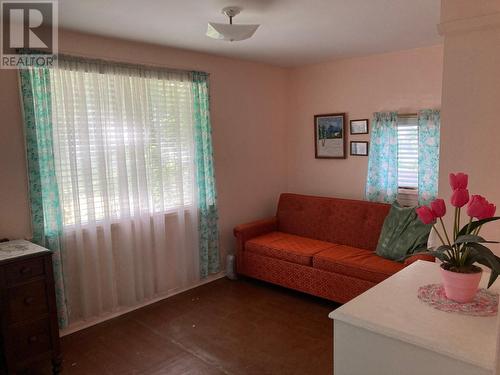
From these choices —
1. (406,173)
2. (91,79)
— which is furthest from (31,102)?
(406,173)

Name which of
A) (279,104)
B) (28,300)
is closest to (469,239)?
(28,300)

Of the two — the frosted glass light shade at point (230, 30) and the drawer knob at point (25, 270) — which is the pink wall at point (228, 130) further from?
the frosted glass light shade at point (230, 30)

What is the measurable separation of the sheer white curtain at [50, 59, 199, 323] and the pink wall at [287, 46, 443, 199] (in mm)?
1637

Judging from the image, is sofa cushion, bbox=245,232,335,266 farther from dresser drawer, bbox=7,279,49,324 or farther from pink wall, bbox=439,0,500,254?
dresser drawer, bbox=7,279,49,324

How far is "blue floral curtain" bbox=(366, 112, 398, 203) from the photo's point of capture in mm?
3961

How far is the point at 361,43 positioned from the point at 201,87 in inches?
63.4

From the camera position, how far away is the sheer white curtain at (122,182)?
304cm

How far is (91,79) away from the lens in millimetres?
3107

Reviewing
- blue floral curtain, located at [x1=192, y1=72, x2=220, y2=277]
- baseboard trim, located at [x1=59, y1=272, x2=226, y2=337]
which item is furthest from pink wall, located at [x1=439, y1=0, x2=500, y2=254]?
baseboard trim, located at [x1=59, y1=272, x2=226, y2=337]

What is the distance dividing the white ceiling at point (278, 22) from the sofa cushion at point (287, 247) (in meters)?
1.98

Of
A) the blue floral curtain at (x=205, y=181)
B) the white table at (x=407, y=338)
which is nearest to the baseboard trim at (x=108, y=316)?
the blue floral curtain at (x=205, y=181)

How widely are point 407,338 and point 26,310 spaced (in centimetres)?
228

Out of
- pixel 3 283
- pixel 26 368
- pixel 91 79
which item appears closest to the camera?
pixel 3 283

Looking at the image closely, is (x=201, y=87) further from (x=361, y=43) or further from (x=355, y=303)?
(x=355, y=303)
